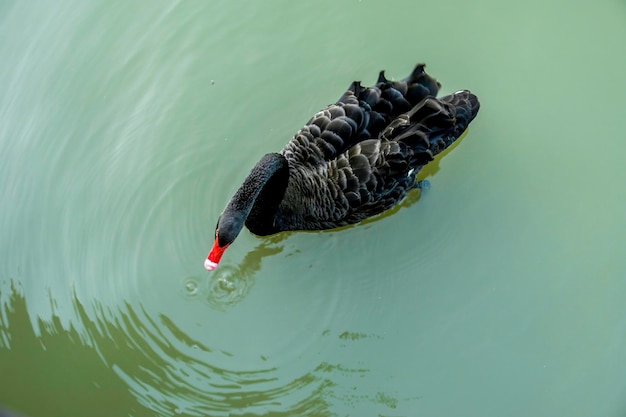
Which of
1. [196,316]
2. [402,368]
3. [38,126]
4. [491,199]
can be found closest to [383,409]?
[402,368]

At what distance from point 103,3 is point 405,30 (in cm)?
278

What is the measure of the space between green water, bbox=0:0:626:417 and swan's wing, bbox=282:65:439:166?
1.98 feet

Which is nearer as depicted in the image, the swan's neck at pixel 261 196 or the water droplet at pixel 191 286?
the swan's neck at pixel 261 196

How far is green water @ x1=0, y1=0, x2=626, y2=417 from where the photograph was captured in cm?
462

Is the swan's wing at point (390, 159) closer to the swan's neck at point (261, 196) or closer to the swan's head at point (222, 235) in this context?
the swan's neck at point (261, 196)

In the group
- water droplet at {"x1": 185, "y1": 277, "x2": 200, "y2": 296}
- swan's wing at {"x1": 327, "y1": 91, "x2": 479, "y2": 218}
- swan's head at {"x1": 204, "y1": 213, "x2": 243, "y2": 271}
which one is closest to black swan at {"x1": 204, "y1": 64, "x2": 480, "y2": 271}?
swan's wing at {"x1": 327, "y1": 91, "x2": 479, "y2": 218}

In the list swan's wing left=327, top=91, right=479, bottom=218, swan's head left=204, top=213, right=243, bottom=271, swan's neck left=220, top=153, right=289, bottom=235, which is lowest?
swan's head left=204, top=213, right=243, bottom=271

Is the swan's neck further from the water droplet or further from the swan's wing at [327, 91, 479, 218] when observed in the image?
the water droplet

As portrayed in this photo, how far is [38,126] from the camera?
5723 millimetres

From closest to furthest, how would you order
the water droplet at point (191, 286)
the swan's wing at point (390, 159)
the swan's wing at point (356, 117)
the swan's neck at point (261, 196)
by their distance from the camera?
→ the swan's neck at point (261, 196) → the swan's wing at point (390, 159) → the swan's wing at point (356, 117) → the water droplet at point (191, 286)

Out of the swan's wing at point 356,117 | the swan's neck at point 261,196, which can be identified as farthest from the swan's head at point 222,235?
the swan's wing at point 356,117

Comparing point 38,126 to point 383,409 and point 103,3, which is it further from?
point 383,409

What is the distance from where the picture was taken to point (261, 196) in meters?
→ 4.62

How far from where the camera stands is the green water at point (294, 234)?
462 centimetres
